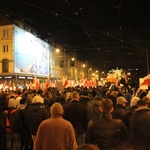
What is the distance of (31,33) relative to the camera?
168 ft

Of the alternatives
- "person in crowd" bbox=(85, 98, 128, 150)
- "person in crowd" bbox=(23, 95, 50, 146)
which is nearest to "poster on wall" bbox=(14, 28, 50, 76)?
"person in crowd" bbox=(23, 95, 50, 146)

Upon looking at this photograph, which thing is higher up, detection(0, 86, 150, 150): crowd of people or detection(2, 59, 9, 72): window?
detection(2, 59, 9, 72): window

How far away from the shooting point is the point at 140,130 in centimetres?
559

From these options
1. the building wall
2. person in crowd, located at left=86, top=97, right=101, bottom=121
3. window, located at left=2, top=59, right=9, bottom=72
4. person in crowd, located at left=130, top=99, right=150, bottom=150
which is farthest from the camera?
window, located at left=2, top=59, right=9, bottom=72

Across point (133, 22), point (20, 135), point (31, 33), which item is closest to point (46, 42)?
point (31, 33)

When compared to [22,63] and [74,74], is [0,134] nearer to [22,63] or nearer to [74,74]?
[22,63]

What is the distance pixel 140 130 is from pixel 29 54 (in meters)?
43.9

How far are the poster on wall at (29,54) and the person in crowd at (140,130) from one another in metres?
39.5

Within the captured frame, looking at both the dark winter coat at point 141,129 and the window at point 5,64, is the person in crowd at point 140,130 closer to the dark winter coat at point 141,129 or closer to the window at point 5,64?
the dark winter coat at point 141,129

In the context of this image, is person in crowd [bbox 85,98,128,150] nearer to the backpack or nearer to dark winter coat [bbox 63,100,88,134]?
dark winter coat [bbox 63,100,88,134]

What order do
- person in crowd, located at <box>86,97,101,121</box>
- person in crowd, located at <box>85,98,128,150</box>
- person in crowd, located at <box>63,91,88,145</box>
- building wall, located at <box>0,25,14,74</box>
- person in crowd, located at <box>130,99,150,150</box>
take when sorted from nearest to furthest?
person in crowd, located at <box>85,98,128,150</box> → person in crowd, located at <box>130,99,150,150</box> → person in crowd, located at <box>63,91,88,145</box> → person in crowd, located at <box>86,97,101,121</box> → building wall, located at <box>0,25,14,74</box>

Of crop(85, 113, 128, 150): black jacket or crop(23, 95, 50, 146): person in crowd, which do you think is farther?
crop(23, 95, 50, 146): person in crowd

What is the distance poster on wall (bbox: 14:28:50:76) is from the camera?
44.8 metres

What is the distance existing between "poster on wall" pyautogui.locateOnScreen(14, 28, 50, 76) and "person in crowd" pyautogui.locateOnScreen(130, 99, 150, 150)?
39484mm
